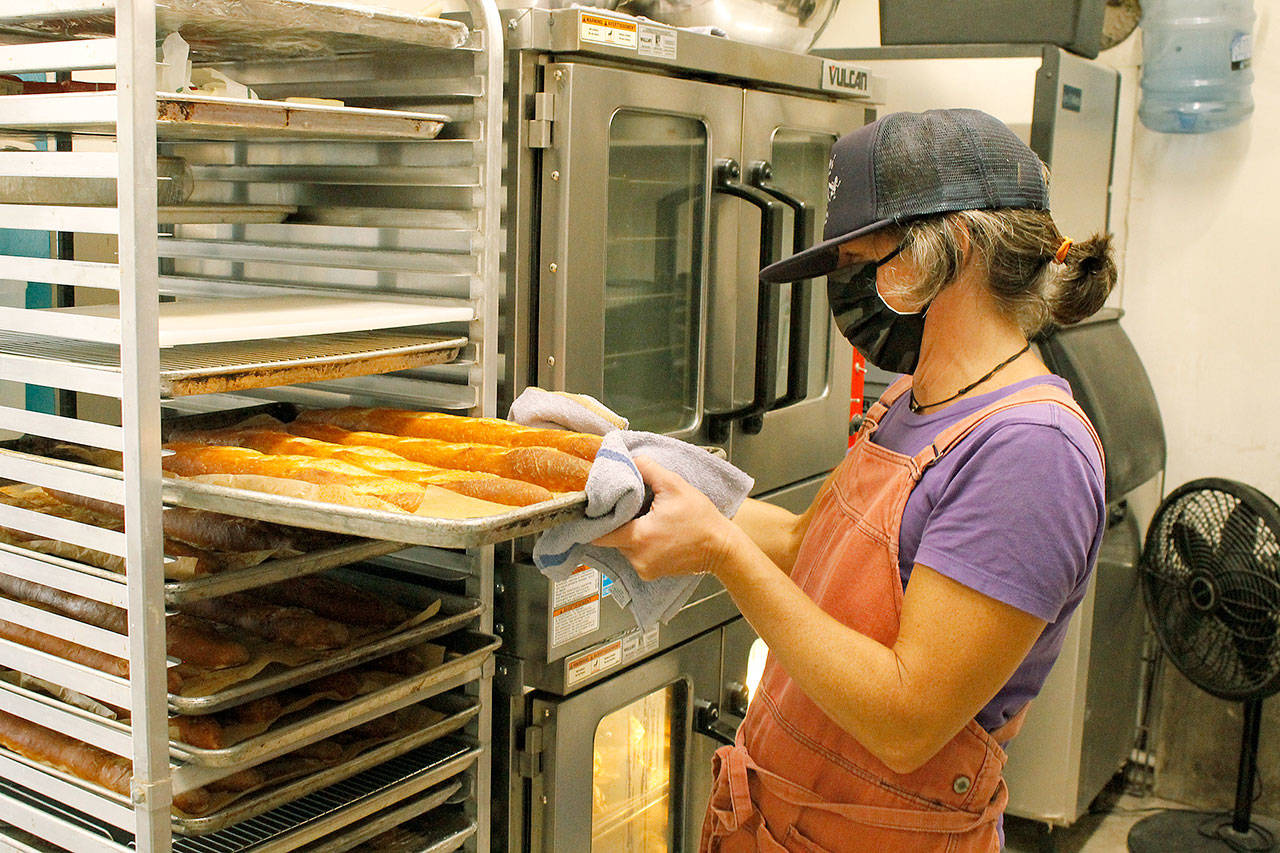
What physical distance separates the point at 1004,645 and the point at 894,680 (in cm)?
14

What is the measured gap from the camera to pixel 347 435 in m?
1.77

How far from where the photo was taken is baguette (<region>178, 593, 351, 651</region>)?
1737 millimetres

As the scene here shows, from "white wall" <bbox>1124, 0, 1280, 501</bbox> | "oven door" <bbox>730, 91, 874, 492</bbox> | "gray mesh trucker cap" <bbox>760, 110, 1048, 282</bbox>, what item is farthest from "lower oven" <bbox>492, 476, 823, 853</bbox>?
"white wall" <bbox>1124, 0, 1280, 501</bbox>

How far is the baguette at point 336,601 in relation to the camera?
6.15ft

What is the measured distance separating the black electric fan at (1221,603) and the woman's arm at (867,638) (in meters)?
2.08

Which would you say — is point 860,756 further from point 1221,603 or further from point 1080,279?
point 1221,603

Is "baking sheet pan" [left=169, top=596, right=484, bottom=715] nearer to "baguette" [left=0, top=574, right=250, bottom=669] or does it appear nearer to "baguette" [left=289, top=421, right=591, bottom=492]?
"baguette" [left=0, top=574, right=250, bottom=669]

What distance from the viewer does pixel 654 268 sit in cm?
240

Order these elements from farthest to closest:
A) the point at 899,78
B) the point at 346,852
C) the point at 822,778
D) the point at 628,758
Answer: the point at 899,78
the point at 628,758
the point at 346,852
the point at 822,778

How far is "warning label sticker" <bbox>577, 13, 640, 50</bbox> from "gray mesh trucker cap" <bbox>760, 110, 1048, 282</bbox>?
556 mm

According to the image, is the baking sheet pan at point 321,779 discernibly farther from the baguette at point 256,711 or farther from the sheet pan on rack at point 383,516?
the sheet pan on rack at point 383,516

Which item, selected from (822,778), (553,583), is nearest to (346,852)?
(553,583)

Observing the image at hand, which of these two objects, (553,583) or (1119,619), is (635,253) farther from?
(1119,619)

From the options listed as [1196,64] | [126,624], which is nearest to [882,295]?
[126,624]
